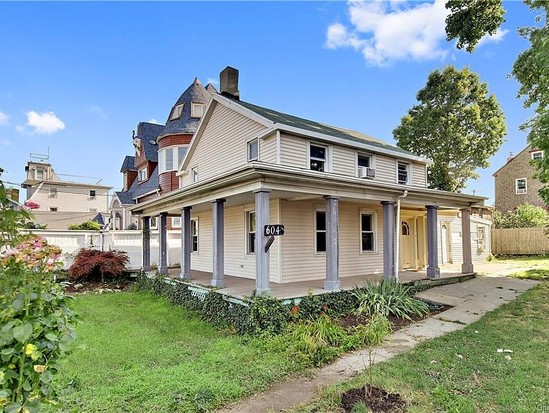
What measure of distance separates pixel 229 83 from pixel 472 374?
12.5 meters

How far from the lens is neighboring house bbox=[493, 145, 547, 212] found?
95.0 ft

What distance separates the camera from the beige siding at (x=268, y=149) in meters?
10.7

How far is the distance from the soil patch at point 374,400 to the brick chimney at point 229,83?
12143 mm

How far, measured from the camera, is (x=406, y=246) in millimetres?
14547

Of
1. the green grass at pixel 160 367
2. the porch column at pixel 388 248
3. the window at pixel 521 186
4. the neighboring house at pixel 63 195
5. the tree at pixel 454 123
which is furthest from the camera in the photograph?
the neighboring house at pixel 63 195

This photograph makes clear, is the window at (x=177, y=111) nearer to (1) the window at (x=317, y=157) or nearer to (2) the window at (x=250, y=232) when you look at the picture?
(2) the window at (x=250, y=232)

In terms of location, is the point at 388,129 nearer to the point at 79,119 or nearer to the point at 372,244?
the point at 372,244

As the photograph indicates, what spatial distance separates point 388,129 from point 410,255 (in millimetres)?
17966

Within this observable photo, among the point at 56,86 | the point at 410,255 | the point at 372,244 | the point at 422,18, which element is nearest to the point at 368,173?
the point at 372,244

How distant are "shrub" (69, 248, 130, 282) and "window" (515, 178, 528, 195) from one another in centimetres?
3145

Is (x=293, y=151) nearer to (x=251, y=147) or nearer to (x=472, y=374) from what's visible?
(x=251, y=147)

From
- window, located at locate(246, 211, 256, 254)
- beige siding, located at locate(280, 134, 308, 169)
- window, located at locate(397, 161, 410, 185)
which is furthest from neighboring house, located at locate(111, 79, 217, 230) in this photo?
window, located at locate(397, 161, 410, 185)

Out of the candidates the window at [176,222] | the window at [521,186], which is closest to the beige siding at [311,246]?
the window at [176,222]

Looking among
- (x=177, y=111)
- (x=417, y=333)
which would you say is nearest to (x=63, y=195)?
(x=177, y=111)
